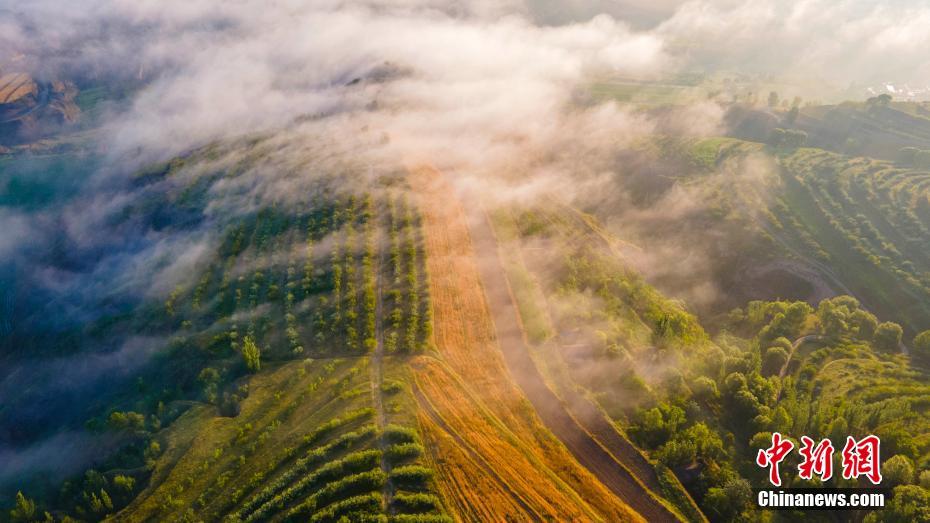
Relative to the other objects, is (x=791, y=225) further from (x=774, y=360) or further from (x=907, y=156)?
(x=907, y=156)

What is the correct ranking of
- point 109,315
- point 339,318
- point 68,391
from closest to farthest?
point 339,318 → point 68,391 → point 109,315

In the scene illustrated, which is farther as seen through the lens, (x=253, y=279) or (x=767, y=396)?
(x=253, y=279)

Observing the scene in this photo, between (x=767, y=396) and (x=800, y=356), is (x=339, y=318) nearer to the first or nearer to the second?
(x=767, y=396)

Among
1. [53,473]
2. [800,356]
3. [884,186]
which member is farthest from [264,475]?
[884,186]

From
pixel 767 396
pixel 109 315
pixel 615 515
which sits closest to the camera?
pixel 615 515

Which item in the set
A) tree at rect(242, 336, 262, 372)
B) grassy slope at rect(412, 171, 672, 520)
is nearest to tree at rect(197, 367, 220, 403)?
tree at rect(242, 336, 262, 372)

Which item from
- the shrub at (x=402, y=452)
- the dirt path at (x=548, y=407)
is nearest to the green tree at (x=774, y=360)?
the dirt path at (x=548, y=407)

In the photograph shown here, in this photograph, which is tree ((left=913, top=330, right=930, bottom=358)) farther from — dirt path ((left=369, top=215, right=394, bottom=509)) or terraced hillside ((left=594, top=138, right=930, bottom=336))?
dirt path ((left=369, top=215, right=394, bottom=509))

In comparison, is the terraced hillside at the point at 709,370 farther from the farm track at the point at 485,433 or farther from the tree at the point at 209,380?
the tree at the point at 209,380
